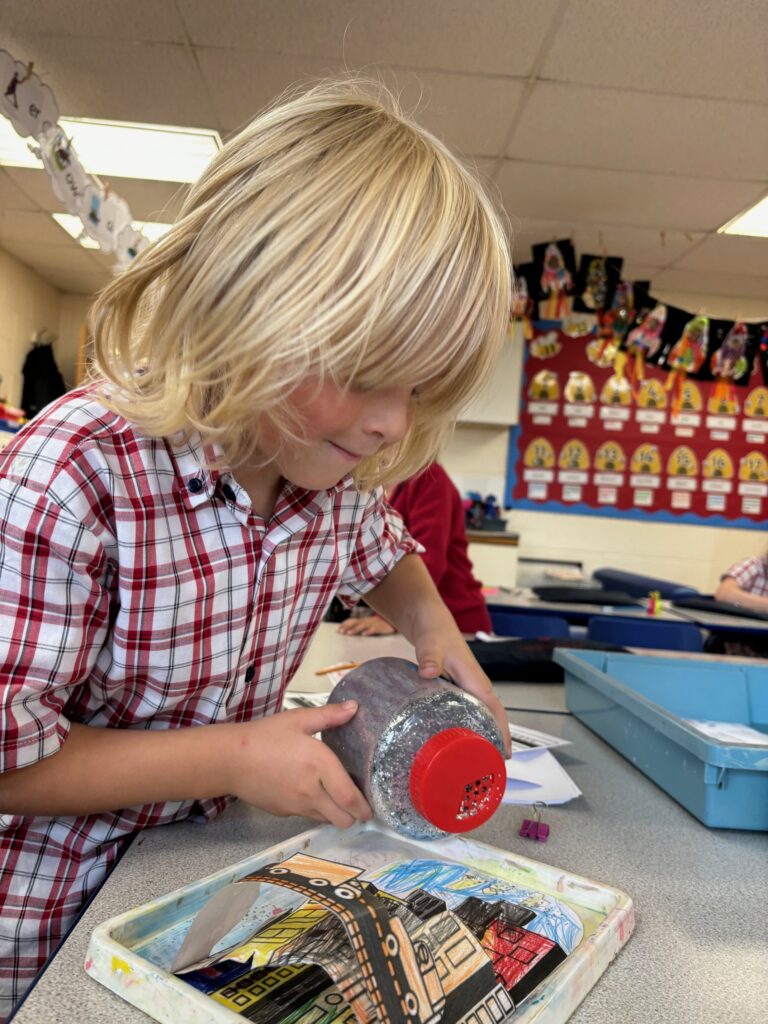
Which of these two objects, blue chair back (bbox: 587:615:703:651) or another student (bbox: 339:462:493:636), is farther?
blue chair back (bbox: 587:615:703:651)

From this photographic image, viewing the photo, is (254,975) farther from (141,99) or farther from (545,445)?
(545,445)

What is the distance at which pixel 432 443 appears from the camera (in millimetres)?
769

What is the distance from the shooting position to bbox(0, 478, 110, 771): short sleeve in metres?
0.52

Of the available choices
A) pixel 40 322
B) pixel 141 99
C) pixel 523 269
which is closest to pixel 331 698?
pixel 141 99

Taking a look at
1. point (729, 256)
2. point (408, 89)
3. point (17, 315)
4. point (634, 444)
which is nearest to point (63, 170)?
point (408, 89)

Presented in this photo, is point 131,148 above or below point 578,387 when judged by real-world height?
above

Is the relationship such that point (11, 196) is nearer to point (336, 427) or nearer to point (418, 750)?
point (336, 427)

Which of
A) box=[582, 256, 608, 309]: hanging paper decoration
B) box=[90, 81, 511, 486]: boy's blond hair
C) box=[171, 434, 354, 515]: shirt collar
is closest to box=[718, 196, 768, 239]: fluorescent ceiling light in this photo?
box=[582, 256, 608, 309]: hanging paper decoration

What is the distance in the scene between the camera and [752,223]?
366 cm

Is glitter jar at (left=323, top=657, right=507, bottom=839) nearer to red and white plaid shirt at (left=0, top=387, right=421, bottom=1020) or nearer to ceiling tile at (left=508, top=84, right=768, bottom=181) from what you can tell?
red and white plaid shirt at (left=0, top=387, right=421, bottom=1020)

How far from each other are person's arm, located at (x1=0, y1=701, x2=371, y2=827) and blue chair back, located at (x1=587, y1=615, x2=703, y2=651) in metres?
2.03

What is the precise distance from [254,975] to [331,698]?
9.4 inches

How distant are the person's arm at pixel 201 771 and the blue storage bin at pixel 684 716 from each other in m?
0.38

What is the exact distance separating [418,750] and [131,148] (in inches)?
137
